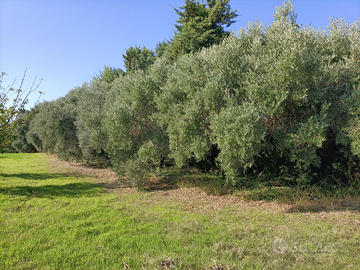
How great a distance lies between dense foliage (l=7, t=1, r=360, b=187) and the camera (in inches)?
371

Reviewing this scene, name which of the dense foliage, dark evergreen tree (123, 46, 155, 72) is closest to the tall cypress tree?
dark evergreen tree (123, 46, 155, 72)

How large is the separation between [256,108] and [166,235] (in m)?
5.85

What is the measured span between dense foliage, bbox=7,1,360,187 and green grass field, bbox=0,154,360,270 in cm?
228

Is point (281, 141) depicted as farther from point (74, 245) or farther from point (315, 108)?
point (74, 245)

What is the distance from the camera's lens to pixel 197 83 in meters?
11.7

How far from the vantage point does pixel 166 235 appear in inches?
267

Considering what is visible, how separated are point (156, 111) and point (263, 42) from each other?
7.51 metres

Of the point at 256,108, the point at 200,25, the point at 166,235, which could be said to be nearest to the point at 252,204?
the point at 256,108

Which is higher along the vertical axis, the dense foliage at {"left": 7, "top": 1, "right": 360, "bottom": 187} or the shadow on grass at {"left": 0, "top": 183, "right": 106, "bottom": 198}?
the dense foliage at {"left": 7, "top": 1, "right": 360, "bottom": 187}

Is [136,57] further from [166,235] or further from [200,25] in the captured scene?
[166,235]

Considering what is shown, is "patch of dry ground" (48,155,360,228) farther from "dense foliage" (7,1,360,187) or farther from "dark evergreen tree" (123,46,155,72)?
"dark evergreen tree" (123,46,155,72)

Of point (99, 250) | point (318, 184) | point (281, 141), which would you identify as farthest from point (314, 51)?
point (99, 250)

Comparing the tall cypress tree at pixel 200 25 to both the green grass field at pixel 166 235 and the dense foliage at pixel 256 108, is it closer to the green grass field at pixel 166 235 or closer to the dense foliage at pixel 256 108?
the dense foliage at pixel 256 108

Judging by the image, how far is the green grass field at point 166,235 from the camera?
17.5ft
